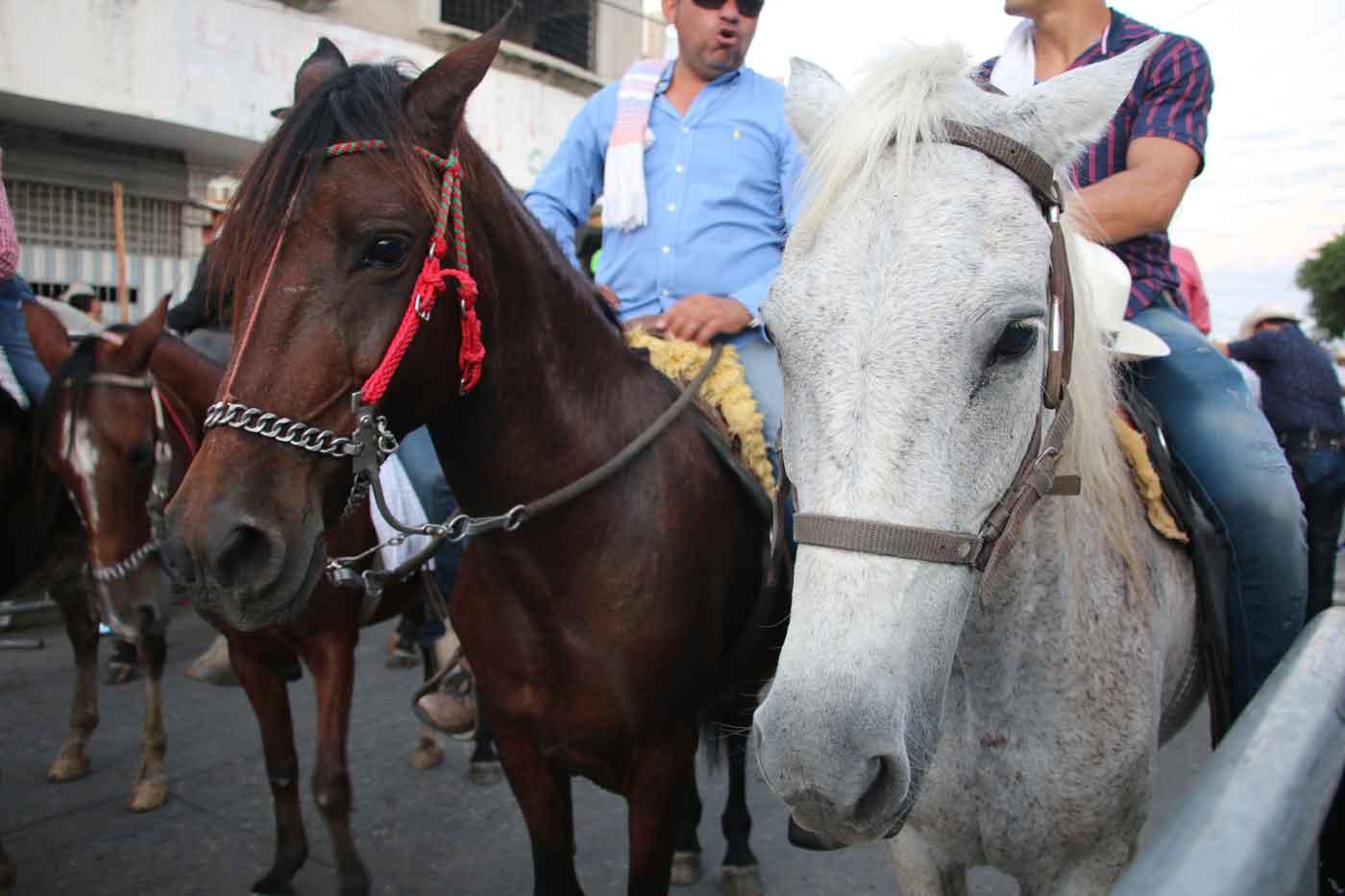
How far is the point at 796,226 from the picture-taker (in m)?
1.38

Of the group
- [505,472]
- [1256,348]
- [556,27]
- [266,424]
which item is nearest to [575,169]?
[505,472]

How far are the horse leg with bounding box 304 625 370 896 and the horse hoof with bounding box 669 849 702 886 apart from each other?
1147 mm

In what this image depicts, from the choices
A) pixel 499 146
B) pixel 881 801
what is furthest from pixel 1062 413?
pixel 499 146

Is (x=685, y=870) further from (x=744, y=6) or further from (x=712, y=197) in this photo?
(x=744, y=6)

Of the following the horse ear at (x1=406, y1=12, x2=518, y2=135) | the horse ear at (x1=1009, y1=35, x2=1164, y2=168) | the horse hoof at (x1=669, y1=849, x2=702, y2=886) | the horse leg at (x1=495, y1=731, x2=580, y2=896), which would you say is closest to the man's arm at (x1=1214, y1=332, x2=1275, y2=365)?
the horse hoof at (x1=669, y1=849, x2=702, y2=886)

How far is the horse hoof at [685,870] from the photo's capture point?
134 inches

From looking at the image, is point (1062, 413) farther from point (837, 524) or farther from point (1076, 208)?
point (1076, 208)

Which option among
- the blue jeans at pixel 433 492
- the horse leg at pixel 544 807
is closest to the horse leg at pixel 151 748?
the blue jeans at pixel 433 492

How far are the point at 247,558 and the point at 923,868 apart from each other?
1.52 meters

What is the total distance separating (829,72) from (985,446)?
2.93 ft

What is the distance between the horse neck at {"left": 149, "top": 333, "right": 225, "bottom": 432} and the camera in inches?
138

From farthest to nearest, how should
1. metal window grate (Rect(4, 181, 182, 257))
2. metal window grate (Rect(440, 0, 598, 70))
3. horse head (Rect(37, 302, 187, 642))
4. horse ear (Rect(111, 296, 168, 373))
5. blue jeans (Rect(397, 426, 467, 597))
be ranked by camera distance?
metal window grate (Rect(440, 0, 598, 70))
metal window grate (Rect(4, 181, 182, 257))
horse ear (Rect(111, 296, 168, 373))
horse head (Rect(37, 302, 187, 642))
blue jeans (Rect(397, 426, 467, 597))

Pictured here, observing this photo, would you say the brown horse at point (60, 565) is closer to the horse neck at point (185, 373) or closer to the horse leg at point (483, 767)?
the horse neck at point (185, 373)

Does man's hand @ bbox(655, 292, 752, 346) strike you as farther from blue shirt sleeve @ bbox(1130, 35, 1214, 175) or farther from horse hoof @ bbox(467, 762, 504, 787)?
horse hoof @ bbox(467, 762, 504, 787)
